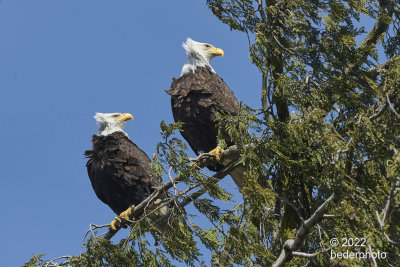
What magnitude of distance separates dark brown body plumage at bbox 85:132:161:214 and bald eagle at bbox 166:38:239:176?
2.42ft

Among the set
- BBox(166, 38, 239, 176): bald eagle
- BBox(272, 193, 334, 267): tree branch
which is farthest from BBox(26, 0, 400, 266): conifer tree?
BBox(166, 38, 239, 176): bald eagle

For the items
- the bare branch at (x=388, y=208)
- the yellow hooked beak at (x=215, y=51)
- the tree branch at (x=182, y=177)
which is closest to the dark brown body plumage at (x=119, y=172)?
the tree branch at (x=182, y=177)

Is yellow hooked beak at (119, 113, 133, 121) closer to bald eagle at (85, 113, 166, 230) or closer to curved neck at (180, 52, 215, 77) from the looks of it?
bald eagle at (85, 113, 166, 230)

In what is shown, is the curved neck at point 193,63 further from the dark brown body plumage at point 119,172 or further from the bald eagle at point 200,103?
the dark brown body plumage at point 119,172

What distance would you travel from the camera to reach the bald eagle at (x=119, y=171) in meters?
7.76

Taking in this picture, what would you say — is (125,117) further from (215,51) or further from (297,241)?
(297,241)

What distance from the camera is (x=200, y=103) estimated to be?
23.9 feet

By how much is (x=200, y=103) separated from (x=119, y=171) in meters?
1.43

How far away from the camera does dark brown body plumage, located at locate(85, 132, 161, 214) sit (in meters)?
7.76

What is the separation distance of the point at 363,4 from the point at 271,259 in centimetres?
241

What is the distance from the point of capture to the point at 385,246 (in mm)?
3945

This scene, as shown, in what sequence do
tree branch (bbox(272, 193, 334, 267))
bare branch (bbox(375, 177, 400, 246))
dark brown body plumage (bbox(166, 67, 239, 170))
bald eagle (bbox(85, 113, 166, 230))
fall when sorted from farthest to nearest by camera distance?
bald eagle (bbox(85, 113, 166, 230)), dark brown body plumage (bbox(166, 67, 239, 170)), tree branch (bbox(272, 193, 334, 267)), bare branch (bbox(375, 177, 400, 246))

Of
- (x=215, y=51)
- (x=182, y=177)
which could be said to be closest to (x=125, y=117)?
(x=215, y=51)

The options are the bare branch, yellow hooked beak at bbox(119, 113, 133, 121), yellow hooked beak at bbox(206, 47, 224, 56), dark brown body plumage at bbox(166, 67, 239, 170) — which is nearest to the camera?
the bare branch
